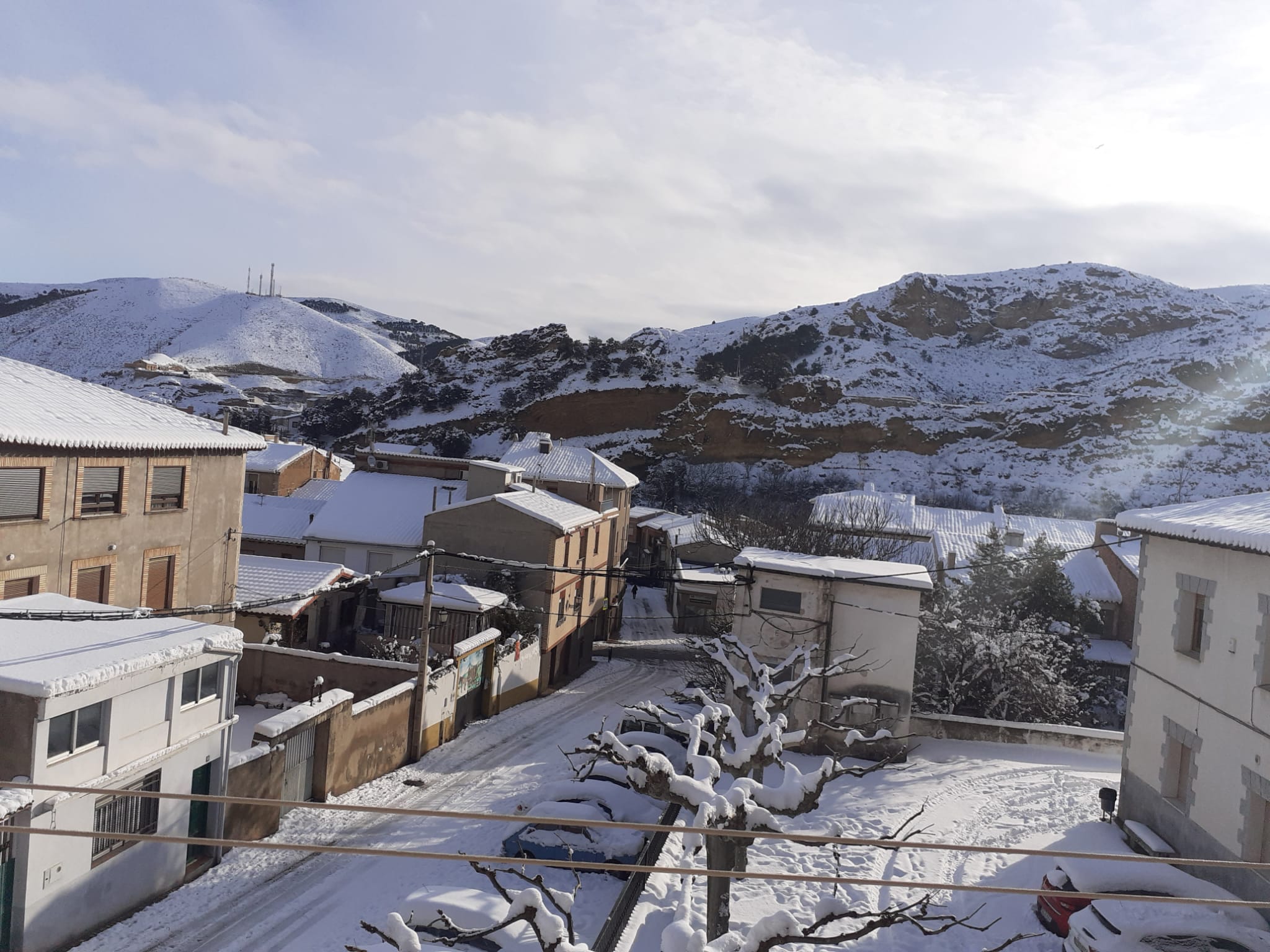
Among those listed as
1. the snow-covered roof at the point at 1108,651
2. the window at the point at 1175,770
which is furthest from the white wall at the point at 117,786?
the snow-covered roof at the point at 1108,651

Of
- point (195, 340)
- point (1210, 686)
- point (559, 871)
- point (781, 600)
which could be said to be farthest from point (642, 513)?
point (195, 340)


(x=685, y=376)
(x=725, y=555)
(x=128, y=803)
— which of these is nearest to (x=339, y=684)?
(x=128, y=803)

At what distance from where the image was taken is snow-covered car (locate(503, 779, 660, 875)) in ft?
45.8

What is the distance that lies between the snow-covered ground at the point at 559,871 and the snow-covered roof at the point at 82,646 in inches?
154

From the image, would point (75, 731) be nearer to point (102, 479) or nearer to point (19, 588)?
point (19, 588)

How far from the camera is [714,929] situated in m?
9.98

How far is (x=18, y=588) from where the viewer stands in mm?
16484

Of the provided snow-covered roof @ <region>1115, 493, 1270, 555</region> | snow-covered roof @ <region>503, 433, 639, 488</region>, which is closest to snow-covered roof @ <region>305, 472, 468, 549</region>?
snow-covered roof @ <region>503, 433, 639, 488</region>

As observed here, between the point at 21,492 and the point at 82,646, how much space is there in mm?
6228

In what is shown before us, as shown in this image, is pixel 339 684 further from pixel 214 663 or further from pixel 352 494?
pixel 352 494

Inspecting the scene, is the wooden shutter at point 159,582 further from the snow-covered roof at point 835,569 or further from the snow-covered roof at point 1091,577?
the snow-covered roof at point 1091,577

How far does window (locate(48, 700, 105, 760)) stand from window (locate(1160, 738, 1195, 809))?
17.4 meters

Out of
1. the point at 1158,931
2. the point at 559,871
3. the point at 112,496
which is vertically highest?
the point at 112,496

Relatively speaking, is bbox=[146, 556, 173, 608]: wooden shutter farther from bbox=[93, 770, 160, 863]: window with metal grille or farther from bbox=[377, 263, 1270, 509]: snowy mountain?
bbox=[377, 263, 1270, 509]: snowy mountain
